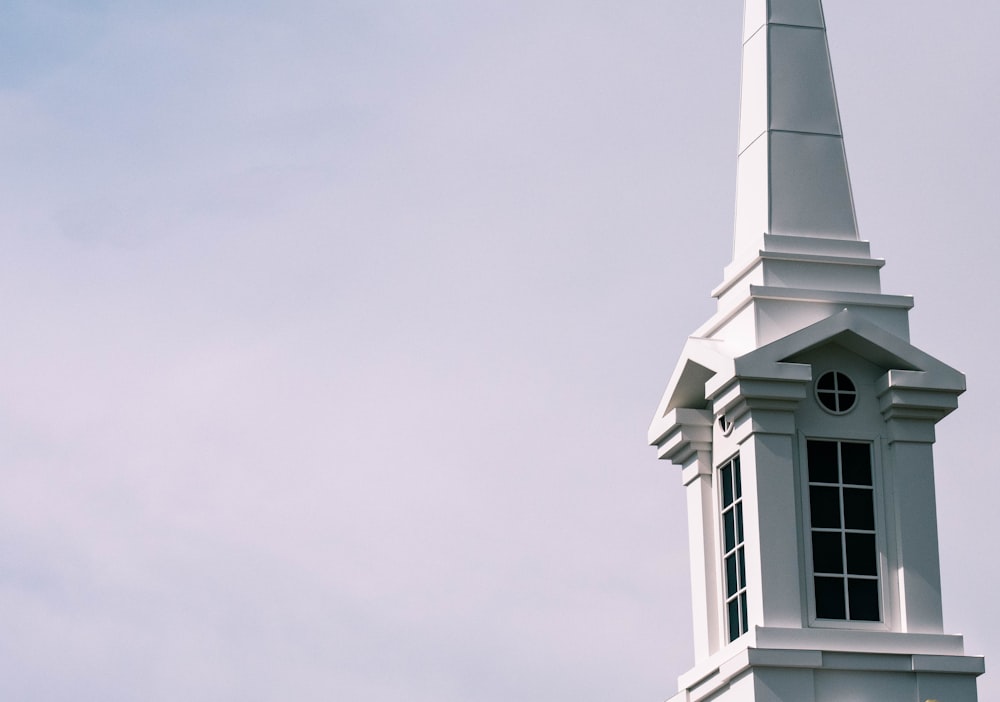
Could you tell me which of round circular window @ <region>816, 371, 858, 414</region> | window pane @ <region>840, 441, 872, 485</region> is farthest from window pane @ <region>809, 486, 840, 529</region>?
round circular window @ <region>816, 371, 858, 414</region>

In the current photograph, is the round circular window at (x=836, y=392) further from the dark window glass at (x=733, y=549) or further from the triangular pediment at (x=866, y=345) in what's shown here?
the dark window glass at (x=733, y=549)

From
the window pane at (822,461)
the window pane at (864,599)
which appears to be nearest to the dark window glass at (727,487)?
the window pane at (822,461)

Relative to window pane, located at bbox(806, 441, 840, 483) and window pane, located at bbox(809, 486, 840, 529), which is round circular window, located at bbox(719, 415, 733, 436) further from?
window pane, located at bbox(809, 486, 840, 529)

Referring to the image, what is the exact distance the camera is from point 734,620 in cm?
2834

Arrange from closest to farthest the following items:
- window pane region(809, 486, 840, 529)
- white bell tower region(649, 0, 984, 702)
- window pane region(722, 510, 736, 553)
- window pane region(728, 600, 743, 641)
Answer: white bell tower region(649, 0, 984, 702), window pane region(809, 486, 840, 529), window pane region(728, 600, 743, 641), window pane region(722, 510, 736, 553)

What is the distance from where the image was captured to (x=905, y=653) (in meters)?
27.1

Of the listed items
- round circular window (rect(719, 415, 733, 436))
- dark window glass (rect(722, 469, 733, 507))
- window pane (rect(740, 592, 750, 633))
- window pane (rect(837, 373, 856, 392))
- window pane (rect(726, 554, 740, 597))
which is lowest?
window pane (rect(740, 592, 750, 633))

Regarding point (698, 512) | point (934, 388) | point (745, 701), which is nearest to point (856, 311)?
point (934, 388)

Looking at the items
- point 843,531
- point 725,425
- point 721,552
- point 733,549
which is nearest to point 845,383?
point 725,425

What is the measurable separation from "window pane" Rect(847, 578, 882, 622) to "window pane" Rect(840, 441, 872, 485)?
1.44 metres

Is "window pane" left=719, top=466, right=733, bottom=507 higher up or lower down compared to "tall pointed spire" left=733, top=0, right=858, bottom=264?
lower down

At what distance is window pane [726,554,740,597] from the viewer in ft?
93.3

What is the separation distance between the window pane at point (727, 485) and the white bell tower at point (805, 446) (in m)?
0.04

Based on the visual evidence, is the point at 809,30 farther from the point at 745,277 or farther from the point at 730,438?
the point at 730,438
